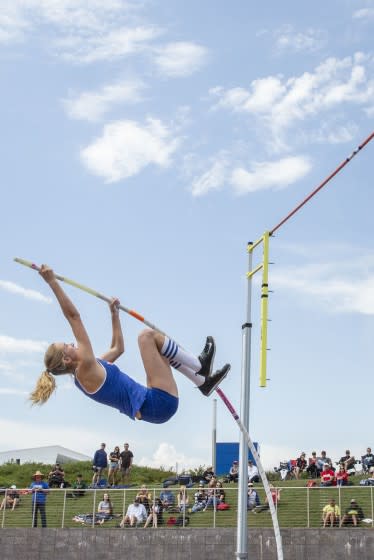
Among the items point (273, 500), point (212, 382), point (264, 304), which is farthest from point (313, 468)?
point (212, 382)

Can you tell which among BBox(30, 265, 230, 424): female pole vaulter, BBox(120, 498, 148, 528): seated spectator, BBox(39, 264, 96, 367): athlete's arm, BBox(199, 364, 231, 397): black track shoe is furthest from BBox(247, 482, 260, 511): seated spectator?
BBox(39, 264, 96, 367): athlete's arm

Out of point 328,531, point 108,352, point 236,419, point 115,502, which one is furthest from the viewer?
point 115,502

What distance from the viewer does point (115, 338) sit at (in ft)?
27.0

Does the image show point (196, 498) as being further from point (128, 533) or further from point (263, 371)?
point (263, 371)

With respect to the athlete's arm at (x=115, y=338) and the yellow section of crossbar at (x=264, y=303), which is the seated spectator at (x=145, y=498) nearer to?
the yellow section of crossbar at (x=264, y=303)

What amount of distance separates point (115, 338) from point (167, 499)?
13.2 m

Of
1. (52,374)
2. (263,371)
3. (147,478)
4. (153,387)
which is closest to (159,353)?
(153,387)

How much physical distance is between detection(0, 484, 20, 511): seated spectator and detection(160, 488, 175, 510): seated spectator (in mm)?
3812

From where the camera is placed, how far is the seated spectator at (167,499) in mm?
20562

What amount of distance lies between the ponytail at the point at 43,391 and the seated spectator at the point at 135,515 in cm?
1359

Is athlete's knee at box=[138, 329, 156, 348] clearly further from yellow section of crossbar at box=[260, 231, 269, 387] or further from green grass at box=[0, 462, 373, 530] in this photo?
green grass at box=[0, 462, 373, 530]

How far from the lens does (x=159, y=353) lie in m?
7.65

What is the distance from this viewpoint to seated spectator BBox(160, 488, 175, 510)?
67.5ft

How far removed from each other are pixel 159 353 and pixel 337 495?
13282 mm
